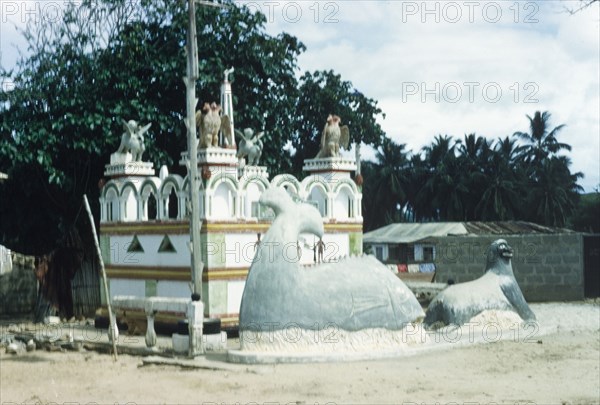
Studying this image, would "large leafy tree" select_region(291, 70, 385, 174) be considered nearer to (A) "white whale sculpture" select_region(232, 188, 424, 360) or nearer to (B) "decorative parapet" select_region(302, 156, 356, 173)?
(B) "decorative parapet" select_region(302, 156, 356, 173)

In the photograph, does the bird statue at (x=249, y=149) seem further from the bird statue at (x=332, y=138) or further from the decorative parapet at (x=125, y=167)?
the decorative parapet at (x=125, y=167)

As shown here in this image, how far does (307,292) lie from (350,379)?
2.69 m

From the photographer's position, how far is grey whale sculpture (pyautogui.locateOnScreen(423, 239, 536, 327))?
19562 millimetres

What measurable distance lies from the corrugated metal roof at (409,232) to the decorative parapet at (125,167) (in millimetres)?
26391

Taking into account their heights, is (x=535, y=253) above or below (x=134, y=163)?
below

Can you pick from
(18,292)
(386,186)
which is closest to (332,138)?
(18,292)

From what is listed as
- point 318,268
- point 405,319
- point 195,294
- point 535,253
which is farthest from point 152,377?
point 535,253

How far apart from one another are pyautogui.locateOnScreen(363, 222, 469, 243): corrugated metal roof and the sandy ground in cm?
3052

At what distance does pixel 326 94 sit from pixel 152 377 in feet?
79.0

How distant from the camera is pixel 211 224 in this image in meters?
20.5

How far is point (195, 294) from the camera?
56.2 ft

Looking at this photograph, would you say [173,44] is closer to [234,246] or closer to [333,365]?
[234,246]

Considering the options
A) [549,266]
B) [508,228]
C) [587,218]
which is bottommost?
[549,266]

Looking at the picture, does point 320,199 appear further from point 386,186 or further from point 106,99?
point 386,186
